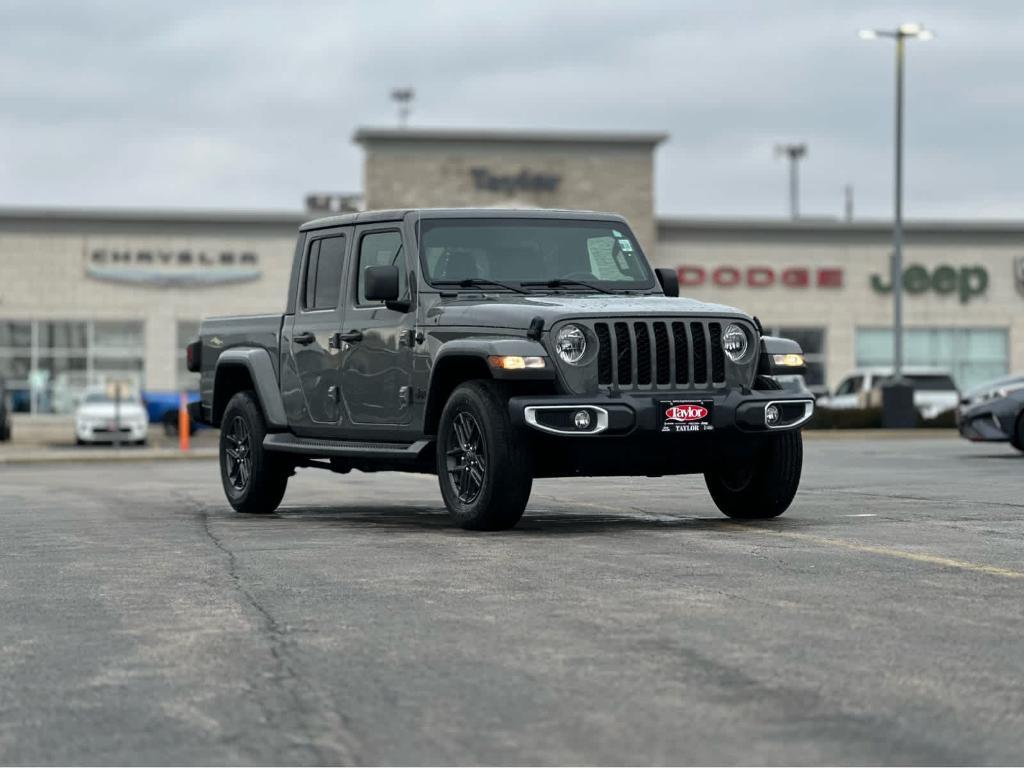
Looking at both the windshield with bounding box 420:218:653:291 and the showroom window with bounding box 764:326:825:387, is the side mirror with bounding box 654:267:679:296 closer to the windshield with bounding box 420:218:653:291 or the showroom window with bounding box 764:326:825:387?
the windshield with bounding box 420:218:653:291

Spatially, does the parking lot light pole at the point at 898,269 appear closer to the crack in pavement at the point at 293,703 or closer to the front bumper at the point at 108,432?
the front bumper at the point at 108,432

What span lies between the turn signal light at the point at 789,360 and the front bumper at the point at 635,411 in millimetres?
283

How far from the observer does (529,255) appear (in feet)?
42.1

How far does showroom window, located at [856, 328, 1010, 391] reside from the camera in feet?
214

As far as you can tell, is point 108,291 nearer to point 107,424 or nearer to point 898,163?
point 107,424

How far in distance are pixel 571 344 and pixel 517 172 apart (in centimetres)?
5195

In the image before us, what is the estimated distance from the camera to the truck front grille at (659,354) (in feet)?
37.0

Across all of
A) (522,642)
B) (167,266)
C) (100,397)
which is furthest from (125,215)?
(522,642)

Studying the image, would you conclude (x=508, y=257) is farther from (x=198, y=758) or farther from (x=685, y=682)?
(x=198, y=758)

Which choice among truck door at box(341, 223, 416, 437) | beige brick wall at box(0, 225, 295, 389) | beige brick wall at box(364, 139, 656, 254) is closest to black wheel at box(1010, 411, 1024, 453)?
truck door at box(341, 223, 416, 437)

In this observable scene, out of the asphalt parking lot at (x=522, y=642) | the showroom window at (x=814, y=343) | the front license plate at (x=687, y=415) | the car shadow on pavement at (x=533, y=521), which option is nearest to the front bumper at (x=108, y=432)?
the showroom window at (x=814, y=343)

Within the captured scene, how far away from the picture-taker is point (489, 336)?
11516 millimetres

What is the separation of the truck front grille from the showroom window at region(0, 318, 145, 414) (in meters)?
51.5

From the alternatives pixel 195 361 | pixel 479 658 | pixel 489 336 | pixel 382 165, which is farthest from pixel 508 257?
pixel 382 165
